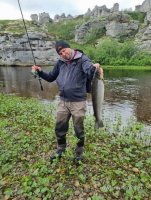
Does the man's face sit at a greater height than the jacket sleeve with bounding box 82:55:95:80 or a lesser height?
greater

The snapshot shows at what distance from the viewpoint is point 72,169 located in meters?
7.70

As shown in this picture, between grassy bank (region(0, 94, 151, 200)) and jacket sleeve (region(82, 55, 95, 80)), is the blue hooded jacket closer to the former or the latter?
jacket sleeve (region(82, 55, 95, 80))

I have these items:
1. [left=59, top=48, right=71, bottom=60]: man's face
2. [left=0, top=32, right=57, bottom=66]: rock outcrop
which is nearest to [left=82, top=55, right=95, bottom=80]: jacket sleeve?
[left=59, top=48, right=71, bottom=60]: man's face

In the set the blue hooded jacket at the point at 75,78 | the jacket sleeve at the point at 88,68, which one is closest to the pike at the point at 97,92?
the jacket sleeve at the point at 88,68

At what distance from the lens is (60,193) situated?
6.79 metres

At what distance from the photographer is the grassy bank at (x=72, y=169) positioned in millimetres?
6781

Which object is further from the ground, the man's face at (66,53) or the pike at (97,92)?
the man's face at (66,53)

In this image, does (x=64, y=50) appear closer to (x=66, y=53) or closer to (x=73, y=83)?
(x=66, y=53)

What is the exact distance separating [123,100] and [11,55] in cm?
9459

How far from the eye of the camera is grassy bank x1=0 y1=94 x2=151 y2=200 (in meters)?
6.78

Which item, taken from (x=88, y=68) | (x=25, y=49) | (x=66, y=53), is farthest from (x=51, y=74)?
(x=25, y=49)

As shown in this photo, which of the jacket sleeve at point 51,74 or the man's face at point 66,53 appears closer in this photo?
the man's face at point 66,53

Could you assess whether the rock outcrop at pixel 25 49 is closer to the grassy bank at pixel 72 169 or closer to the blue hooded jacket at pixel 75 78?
the grassy bank at pixel 72 169

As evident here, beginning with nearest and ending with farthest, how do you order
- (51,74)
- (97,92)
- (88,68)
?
(88,68)
(97,92)
(51,74)
